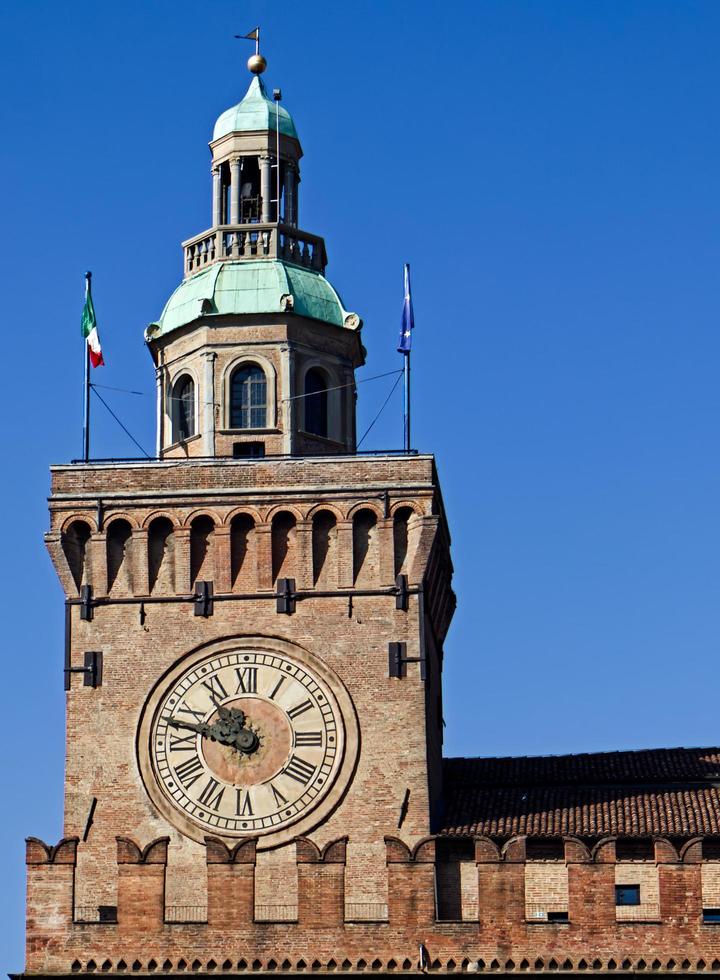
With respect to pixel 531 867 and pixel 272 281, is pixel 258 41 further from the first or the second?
pixel 531 867

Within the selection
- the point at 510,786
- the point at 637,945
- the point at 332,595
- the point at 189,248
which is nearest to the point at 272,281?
the point at 189,248

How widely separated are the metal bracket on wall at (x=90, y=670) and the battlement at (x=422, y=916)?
162 inches

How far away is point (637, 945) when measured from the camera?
61.4 meters

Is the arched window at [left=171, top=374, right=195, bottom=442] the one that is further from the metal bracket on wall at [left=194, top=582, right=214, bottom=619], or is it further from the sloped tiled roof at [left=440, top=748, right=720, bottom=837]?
the sloped tiled roof at [left=440, top=748, right=720, bottom=837]

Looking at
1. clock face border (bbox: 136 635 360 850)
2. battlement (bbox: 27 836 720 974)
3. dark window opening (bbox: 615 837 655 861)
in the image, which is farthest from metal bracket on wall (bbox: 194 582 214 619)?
dark window opening (bbox: 615 837 655 861)

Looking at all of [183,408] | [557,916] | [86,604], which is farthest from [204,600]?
[557,916]

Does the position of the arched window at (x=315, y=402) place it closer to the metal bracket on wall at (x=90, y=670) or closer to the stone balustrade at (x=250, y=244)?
the stone balustrade at (x=250, y=244)

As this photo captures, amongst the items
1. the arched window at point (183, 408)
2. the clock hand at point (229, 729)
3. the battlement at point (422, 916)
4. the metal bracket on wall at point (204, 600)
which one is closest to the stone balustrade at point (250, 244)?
the arched window at point (183, 408)

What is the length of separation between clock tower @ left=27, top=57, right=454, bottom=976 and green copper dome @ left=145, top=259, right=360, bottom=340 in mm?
269

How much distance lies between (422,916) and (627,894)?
12.9 ft

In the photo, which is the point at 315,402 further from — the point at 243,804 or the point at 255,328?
the point at 243,804

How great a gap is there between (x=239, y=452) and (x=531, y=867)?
11321 millimetres

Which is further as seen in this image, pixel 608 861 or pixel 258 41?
pixel 258 41

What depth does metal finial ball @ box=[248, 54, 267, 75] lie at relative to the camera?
7256 centimetres
